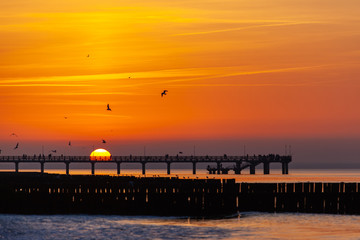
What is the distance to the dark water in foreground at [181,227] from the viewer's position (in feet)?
148

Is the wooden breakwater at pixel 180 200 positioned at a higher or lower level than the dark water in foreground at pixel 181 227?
higher

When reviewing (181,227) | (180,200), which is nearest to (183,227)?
(181,227)

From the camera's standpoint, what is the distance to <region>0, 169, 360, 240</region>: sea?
4519 centimetres

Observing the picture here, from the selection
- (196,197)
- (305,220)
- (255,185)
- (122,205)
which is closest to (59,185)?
(122,205)

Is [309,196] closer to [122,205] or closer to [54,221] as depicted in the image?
[122,205]

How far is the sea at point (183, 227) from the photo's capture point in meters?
45.2

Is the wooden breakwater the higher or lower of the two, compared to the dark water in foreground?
higher

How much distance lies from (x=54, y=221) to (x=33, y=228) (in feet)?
13.3

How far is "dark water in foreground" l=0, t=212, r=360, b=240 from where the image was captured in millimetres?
45188

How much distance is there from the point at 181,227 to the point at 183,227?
0.38 feet

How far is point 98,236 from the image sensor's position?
44969mm

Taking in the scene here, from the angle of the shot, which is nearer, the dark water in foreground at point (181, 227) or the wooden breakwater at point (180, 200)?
the dark water in foreground at point (181, 227)

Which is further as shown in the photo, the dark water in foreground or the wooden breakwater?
the wooden breakwater

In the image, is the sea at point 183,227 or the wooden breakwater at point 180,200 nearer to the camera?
the sea at point 183,227
